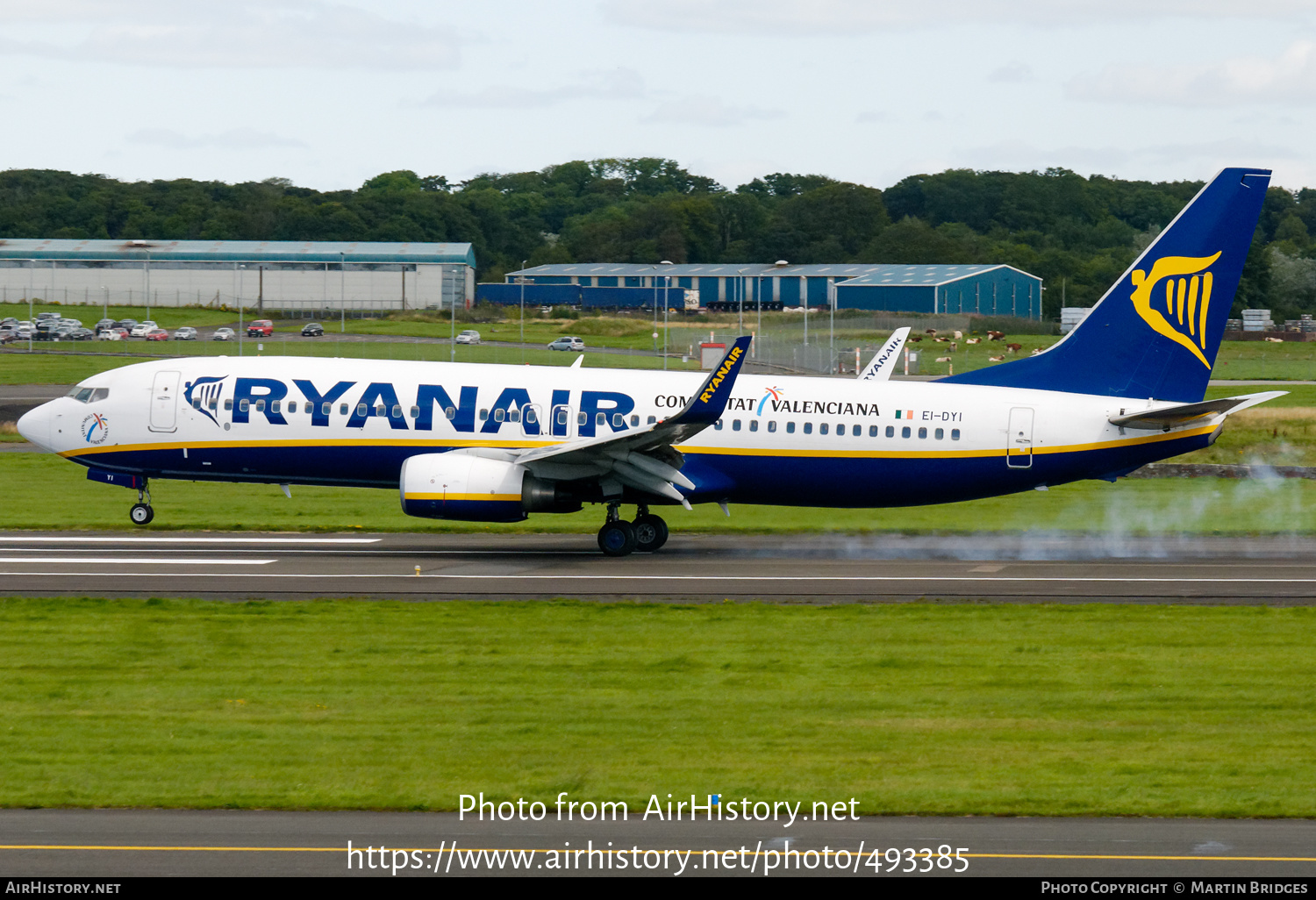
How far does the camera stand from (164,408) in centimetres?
3334

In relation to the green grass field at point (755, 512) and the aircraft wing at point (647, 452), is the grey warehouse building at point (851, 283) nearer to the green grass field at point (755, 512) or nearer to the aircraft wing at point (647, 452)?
the green grass field at point (755, 512)

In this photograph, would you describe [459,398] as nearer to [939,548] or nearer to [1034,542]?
[939,548]

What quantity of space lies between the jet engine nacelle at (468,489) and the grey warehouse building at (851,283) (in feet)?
320

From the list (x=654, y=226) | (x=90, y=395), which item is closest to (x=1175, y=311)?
(x=90, y=395)

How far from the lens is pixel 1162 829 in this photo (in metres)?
13.9

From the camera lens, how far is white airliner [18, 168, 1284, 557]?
31.9 m

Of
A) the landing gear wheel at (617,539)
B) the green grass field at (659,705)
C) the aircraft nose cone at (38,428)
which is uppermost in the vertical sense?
the aircraft nose cone at (38,428)

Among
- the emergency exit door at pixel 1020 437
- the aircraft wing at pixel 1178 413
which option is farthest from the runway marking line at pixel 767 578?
the aircraft wing at pixel 1178 413

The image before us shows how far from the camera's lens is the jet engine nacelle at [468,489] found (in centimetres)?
3025

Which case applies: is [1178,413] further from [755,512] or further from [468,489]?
[468,489]

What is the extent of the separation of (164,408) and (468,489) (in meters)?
8.45

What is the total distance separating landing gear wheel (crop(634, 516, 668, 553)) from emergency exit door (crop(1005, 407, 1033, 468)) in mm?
8244

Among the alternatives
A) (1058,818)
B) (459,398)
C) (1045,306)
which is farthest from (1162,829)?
(1045,306)

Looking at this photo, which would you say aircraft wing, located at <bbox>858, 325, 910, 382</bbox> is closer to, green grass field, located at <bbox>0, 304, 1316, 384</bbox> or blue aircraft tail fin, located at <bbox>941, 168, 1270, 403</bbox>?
blue aircraft tail fin, located at <bbox>941, 168, 1270, 403</bbox>
